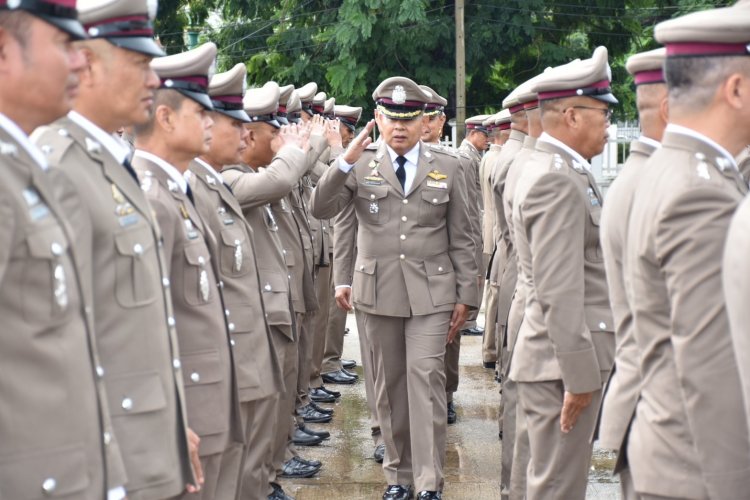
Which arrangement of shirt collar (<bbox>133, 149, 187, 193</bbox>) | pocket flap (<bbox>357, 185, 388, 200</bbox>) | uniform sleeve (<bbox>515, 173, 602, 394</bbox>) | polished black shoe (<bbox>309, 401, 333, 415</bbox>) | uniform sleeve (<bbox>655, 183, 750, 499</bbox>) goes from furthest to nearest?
polished black shoe (<bbox>309, 401, 333, 415</bbox>) < pocket flap (<bbox>357, 185, 388, 200</bbox>) < uniform sleeve (<bbox>515, 173, 602, 394</bbox>) < shirt collar (<bbox>133, 149, 187, 193</bbox>) < uniform sleeve (<bbox>655, 183, 750, 499</bbox>)

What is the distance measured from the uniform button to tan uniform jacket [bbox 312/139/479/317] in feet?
13.2

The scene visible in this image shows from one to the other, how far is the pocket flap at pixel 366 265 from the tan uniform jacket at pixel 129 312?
329 cm

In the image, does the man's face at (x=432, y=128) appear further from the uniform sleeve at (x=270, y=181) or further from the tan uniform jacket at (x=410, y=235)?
the uniform sleeve at (x=270, y=181)

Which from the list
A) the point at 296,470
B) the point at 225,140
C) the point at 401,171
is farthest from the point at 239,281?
the point at 296,470

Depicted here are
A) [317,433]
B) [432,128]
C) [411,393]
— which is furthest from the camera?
[432,128]

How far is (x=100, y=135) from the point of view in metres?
3.42

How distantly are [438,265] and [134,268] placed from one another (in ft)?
11.4

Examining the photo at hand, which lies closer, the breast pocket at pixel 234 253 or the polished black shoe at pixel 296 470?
the breast pocket at pixel 234 253

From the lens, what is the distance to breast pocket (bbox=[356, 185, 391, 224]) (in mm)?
6738

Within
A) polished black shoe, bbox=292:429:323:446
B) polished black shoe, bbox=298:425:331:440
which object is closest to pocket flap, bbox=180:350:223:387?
polished black shoe, bbox=292:429:323:446

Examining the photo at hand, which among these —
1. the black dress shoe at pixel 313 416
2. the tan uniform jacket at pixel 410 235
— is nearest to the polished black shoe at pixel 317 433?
the black dress shoe at pixel 313 416

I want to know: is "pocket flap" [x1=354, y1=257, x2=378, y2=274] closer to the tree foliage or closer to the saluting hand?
the saluting hand

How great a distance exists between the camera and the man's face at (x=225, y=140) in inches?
199

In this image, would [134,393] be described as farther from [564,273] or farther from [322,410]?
[322,410]
